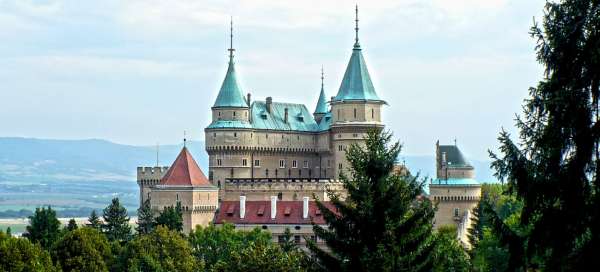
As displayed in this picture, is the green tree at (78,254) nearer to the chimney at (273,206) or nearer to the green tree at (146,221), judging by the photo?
the green tree at (146,221)

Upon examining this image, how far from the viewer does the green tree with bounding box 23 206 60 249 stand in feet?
300

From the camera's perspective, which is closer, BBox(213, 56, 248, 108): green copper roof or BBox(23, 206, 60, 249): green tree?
BBox(23, 206, 60, 249): green tree

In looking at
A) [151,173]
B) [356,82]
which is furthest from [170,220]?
[356,82]

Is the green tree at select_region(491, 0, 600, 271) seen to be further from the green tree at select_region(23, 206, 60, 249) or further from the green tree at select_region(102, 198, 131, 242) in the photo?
the green tree at select_region(102, 198, 131, 242)

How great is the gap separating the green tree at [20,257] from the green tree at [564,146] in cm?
4238

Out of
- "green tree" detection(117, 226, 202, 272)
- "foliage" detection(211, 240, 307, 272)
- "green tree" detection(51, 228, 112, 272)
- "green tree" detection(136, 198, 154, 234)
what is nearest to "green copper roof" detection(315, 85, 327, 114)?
"green tree" detection(136, 198, 154, 234)

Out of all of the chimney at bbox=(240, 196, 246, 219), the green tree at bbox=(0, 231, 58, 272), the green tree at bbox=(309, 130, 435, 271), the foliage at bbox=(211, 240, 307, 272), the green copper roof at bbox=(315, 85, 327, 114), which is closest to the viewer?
the green tree at bbox=(309, 130, 435, 271)

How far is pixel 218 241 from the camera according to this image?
327 feet

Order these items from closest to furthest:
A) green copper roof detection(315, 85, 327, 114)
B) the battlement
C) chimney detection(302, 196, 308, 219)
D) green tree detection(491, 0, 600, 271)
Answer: green tree detection(491, 0, 600, 271), chimney detection(302, 196, 308, 219), the battlement, green copper roof detection(315, 85, 327, 114)

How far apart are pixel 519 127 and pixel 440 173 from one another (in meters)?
108

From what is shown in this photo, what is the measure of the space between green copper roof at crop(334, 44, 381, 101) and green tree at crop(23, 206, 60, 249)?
4266 cm

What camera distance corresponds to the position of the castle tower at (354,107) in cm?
12775

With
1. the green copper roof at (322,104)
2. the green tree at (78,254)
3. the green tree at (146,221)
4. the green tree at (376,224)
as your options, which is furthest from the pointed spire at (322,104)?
the green tree at (376,224)

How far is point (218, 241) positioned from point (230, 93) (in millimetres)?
31660
